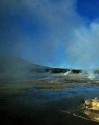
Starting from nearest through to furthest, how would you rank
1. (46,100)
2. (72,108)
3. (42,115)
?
(42,115), (72,108), (46,100)

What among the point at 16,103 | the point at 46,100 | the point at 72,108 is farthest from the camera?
the point at 46,100

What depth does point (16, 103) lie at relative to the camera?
63.6ft

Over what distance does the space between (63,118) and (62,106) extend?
335 centimetres

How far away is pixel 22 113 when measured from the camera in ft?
53.0

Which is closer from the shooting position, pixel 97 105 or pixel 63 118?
pixel 63 118

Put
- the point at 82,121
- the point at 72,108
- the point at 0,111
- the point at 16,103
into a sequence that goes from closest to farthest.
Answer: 1. the point at 82,121
2. the point at 0,111
3. the point at 72,108
4. the point at 16,103

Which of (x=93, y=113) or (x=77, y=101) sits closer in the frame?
(x=93, y=113)

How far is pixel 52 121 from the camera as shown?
564 inches

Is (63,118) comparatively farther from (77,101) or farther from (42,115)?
(77,101)

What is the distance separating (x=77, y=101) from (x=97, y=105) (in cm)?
342

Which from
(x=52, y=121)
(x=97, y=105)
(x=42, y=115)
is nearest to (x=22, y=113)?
(x=42, y=115)

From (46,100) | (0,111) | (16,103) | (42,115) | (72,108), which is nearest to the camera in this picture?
(42,115)

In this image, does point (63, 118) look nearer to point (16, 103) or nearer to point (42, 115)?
point (42, 115)

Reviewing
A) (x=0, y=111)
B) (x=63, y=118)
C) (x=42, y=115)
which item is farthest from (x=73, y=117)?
(x=0, y=111)
